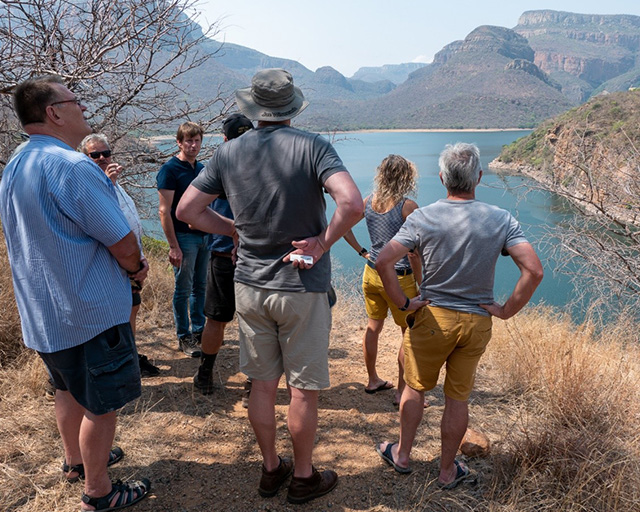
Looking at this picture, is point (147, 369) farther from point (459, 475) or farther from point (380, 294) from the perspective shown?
point (459, 475)

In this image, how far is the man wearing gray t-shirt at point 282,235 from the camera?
1762mm

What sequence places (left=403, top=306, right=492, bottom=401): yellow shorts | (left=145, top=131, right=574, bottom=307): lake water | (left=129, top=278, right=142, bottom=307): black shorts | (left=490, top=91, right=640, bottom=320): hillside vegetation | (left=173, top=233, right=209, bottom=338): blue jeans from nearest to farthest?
(left=403, top=306, right=492, bottom=401): yellow shorts → (left=129, top=278, right=142, bottom=307): black shorts → (left=173, top=233, right=209, bottom=338): blue jeans → (left=490, top=91, right=640, bottom=320): hillside vegetation → (left=145, top=131, right=574, bottom=307): lake water

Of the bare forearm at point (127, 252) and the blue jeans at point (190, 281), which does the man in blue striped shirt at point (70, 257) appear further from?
the blue jeans at point (190, 281)

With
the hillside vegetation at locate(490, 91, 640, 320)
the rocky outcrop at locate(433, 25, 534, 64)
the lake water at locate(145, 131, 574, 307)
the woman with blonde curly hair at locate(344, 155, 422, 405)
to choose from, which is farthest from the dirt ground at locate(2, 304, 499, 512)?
the rocky outcrop at locate(433, 25, 534, 64)

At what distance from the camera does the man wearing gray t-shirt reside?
69.4 inches

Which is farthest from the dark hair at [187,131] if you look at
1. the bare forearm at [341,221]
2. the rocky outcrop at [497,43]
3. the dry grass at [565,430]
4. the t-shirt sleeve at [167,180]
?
the rocky outcrop at [497,43]

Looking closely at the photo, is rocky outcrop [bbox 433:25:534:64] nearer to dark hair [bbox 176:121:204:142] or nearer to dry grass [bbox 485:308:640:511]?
dry grass [bbox 485:308:640:511]

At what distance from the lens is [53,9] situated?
12.7ft

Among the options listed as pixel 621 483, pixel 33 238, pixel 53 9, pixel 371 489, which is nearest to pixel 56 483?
pixel 33 238

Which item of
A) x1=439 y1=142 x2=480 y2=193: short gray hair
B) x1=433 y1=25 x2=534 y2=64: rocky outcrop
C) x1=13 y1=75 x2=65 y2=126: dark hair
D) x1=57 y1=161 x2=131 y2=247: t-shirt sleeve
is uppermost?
x1=433 y1=25 x2=534 y2=64: rocky outcrop

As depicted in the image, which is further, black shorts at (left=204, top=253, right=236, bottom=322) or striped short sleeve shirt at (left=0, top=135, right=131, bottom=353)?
black shorts at (left=204, top=253, right=236, bottom=322)

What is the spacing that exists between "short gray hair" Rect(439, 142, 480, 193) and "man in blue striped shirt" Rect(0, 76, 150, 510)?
4.31 feet

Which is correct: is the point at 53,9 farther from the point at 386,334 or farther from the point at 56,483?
the point at 386,334

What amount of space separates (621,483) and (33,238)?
8.32 ft
